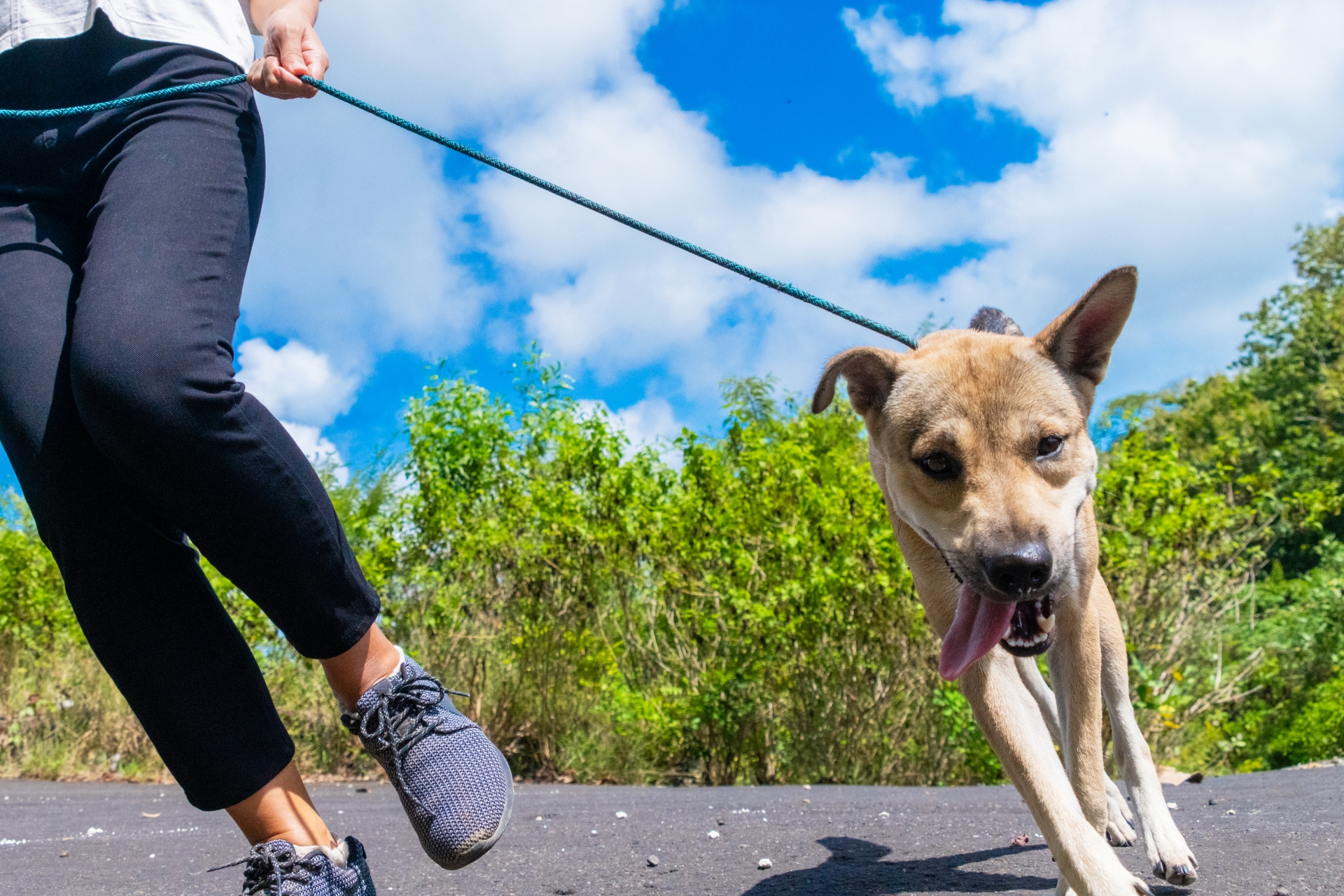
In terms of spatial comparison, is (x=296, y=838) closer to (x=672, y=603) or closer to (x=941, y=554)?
(x=941, y=554)

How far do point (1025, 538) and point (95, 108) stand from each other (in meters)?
2.53

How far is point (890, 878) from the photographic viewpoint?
325 cm

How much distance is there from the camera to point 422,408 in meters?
8.88

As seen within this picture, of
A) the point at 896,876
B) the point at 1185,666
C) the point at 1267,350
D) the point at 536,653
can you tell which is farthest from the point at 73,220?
the point at 1267,350

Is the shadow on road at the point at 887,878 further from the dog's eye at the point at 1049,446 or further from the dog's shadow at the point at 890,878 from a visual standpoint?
the dog's eye at the point at 1049,446

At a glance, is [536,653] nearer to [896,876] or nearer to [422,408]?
[422,408]

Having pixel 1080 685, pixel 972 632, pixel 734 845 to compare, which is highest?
pixel 972 632

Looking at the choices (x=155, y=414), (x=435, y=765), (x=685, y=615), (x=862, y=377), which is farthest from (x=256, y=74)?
(x=685, y=615)

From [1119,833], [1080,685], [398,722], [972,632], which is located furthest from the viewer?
[1119,833]

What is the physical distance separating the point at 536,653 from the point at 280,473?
6177mm

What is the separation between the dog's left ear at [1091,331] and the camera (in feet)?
10.1

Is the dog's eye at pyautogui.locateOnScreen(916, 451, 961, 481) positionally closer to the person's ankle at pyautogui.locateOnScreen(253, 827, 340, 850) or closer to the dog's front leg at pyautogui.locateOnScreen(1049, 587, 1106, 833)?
the dog's front leg at pyautogui.locateOnScreen(1049, 587, 1106, 833)

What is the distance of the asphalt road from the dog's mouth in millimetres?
855

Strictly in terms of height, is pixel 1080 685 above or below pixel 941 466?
below
